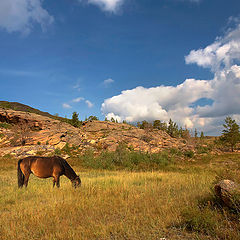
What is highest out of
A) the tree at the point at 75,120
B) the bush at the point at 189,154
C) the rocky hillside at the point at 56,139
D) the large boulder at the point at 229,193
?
the tree at the point at 75,120

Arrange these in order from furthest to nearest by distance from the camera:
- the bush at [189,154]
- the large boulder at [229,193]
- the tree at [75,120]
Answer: the tree at [75,120] < the bush at [189,154] < the large boulder at [229,193]

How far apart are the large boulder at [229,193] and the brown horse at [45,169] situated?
7255 millimetres

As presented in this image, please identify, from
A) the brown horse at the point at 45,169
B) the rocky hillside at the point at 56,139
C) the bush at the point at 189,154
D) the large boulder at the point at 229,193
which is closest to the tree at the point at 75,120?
the rocky hillside at the point at 56,139

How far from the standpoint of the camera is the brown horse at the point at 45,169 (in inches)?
391

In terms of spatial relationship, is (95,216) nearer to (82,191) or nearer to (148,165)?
(82,191)

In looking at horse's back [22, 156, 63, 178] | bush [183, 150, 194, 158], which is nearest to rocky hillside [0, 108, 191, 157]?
bush [183, 150, 194, 158]

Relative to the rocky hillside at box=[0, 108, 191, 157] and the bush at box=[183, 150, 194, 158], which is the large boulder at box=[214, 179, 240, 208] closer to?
the rocky hillside at box=[0, 108, 191, 157]

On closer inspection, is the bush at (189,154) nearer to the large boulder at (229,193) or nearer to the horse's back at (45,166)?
the horse's back at (45,166)

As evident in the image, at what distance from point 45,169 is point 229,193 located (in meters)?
8.96

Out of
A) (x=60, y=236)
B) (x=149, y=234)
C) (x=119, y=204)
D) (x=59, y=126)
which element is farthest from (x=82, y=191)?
(x=59, y=126)

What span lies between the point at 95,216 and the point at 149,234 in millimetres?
2139

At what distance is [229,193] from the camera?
17.3ft

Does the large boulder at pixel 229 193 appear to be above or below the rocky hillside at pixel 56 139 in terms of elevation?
below

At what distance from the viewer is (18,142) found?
3984 centimetres
